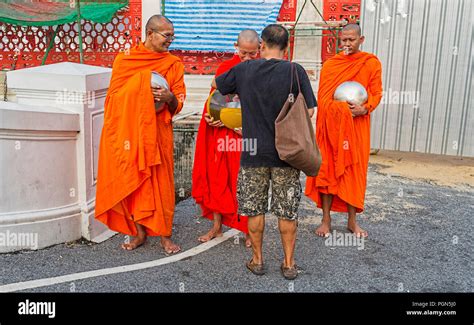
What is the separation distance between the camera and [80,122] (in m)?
4.43

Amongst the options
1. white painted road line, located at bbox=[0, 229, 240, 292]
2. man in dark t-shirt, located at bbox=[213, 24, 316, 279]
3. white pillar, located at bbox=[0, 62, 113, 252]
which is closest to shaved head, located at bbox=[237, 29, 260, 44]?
man in dark t-shirt, located at bbox=[213, 24, 316, 279]

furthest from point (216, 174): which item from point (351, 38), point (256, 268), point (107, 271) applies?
point (351, 38)

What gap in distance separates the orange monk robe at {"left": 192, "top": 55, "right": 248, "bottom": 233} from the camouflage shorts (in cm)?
71

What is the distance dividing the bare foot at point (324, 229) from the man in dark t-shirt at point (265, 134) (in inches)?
42.9

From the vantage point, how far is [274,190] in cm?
378

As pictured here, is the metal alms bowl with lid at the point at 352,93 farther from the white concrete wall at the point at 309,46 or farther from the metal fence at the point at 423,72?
the white concrete wall at the point at 309,46

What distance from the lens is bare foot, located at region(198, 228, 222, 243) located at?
465 cm

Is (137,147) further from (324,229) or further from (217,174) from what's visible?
(324,229)

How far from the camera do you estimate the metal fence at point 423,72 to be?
7969mm

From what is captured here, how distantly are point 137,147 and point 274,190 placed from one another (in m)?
1.20

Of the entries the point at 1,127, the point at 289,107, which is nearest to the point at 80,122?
the point at 1,127

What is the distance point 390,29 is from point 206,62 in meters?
3.35
